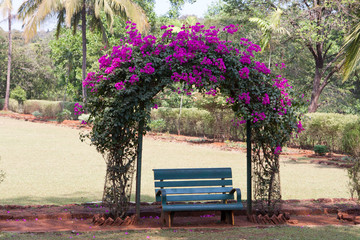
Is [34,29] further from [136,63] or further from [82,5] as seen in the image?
[136,63]

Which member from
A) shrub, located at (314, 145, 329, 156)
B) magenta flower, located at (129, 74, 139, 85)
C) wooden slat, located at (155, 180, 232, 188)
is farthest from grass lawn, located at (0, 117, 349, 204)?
magenta flower, located at (129, 74, 139, 85)

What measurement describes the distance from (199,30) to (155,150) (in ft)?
39.2

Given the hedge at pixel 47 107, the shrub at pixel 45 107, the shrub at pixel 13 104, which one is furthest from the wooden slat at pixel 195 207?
the shrub at pixel 13 104

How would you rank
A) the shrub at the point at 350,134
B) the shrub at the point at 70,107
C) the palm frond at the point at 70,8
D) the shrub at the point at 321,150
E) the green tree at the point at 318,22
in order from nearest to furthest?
the shrub at the point at 350,134
the shrub at the point at 321,150
the green tree at the point at 318,22
the palm frond at the point at 70,8
the shrub at the point at 70,107

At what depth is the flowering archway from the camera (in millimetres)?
5863

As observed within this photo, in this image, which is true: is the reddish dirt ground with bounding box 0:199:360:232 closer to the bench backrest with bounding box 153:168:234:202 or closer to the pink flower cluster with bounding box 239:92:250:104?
the bench backrest with bounding box 153:168:234:202

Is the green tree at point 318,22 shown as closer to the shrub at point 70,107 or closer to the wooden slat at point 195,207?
the wooden slat at point 195,207

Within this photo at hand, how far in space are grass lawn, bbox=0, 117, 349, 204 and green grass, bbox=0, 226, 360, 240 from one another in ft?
8.84

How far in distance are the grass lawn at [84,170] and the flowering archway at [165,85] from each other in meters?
2.43

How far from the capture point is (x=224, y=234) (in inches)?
215

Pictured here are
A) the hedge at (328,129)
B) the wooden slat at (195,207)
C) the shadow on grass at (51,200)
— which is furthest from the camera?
the hedge at (328,129)

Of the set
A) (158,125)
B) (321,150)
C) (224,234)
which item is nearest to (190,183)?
(224,234)

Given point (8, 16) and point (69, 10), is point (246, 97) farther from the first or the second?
point (8, 16)

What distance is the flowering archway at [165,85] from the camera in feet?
19.2
